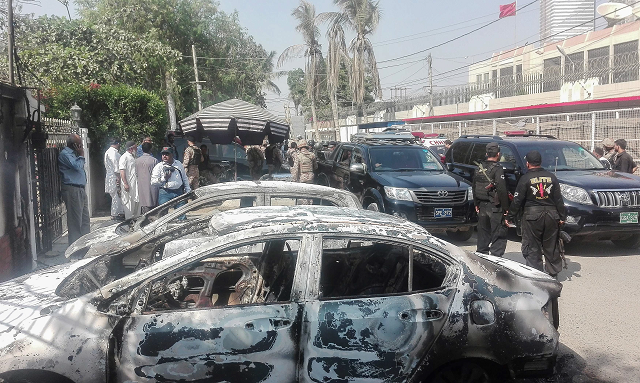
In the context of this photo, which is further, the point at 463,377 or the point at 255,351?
the point at 463,377

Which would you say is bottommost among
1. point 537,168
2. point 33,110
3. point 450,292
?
point 450,292

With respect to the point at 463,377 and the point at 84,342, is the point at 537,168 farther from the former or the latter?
the point at 84,342

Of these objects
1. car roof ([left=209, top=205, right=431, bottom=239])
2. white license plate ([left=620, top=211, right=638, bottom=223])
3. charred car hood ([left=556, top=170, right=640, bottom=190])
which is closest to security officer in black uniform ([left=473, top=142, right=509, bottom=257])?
charred car hood ([left=556, top=170, right=640, bottom=190])

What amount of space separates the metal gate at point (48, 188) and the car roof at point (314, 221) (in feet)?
18.3

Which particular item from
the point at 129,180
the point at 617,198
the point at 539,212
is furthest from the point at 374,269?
the point at 129,180

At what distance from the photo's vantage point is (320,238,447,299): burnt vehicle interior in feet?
11.8

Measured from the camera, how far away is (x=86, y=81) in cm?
1855

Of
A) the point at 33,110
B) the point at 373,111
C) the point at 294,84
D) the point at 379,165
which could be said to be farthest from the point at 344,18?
the point at 294,84

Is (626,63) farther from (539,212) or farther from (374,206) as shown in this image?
(539,212)

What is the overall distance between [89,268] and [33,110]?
5.05 m

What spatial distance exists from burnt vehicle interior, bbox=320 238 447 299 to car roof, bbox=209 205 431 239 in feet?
0.32

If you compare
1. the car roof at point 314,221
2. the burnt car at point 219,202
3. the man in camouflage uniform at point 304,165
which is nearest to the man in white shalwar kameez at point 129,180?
the man in camouflage uniform at point 304,165

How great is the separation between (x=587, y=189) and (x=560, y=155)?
56.8 inches

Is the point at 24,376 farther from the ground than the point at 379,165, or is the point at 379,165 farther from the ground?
the point at 379,165
